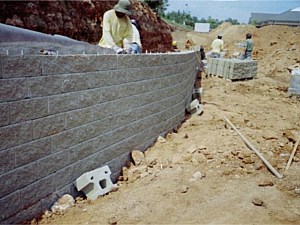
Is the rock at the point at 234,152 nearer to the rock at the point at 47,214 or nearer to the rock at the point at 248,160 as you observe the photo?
the rock at the point at 248,160

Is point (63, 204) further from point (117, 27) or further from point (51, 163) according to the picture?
point (117, 27)

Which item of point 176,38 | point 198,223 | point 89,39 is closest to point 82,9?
point 89,39

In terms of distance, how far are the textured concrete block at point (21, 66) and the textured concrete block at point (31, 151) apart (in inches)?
24.2

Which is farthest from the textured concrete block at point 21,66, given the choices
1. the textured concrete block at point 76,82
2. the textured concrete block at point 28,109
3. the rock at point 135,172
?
the rock at point 135,172

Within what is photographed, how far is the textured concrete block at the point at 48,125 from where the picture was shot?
279 cm

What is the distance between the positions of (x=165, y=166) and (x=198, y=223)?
137cm

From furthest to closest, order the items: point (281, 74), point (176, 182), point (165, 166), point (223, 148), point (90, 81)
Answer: point (281, 74) < point (223, 148) < point (165, 166) < point (176, 182) < point (90, 81)

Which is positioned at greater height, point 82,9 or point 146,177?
point 82,9

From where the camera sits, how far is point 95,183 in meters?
3.51

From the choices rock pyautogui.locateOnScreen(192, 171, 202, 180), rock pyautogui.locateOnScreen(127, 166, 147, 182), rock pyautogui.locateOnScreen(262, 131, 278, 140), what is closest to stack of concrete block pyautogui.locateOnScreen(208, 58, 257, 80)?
rock pyautogui.locateOnScreen(262, 131, 278, 140)

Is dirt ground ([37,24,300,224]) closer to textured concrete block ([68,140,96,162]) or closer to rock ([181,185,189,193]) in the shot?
rock ([181,185,189,193])

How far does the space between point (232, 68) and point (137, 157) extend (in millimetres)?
7876

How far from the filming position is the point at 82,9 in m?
11.1

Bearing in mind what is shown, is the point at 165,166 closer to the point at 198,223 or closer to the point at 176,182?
the point at 176,182
